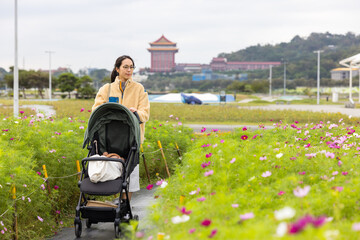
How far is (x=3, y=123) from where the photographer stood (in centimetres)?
693

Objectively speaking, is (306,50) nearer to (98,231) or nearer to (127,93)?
(127,93)

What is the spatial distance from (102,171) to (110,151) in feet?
2.25

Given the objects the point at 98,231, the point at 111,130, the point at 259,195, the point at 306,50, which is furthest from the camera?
the point at 306,50

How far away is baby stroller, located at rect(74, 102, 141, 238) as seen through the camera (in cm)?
460

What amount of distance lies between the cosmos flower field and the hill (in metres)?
98.8

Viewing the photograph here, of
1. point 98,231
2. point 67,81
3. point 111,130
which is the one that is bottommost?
point 98,231

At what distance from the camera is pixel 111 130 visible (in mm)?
5234

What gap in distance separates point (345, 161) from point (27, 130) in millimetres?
4194

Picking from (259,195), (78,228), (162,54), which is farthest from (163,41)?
(259,195)

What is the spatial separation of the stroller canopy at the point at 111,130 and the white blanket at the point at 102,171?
42 centimetres

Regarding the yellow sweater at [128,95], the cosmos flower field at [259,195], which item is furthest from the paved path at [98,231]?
the yellow sweater at [128,95]

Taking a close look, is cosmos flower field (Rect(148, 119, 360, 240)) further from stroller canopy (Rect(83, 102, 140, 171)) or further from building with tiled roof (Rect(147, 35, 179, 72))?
building with tiled roof (Rect(147, 35, 179, 72))

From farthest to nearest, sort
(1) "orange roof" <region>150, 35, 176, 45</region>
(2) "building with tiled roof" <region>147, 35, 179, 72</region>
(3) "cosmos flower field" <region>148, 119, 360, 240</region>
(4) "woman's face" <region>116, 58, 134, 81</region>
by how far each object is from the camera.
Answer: (2) "building with tiled roof" <region>147, 35, 179, 72</region>
(1) "orange roof" <region>150, 35, 176, 45</region>
(4) "woman's face" <region>116, 58, 134, 81</region>
(3) "cosmos flower field" <region>148, 119, 360, 240</region>

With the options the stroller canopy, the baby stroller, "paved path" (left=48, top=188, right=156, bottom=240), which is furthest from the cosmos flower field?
"paved path" (left=48, top=188, right=156, bottom=240)
